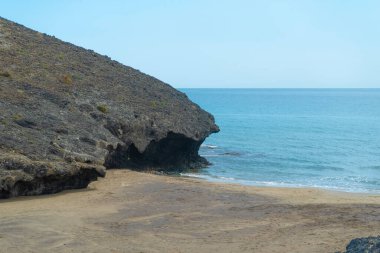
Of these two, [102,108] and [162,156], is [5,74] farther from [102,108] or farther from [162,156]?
[162,156]

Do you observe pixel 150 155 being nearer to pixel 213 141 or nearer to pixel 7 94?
pixel 7 94

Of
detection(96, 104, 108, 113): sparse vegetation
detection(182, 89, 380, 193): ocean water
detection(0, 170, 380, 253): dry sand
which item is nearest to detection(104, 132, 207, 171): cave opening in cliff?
detection(182, 89, 380, 193): ocean water

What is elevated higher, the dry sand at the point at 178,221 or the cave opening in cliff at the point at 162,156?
the cave opening in cliff at the point at 162,156

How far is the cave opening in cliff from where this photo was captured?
106 feet

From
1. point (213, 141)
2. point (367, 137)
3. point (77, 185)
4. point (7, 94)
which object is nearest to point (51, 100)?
point (7, 94)

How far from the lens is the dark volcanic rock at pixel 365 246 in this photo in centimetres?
1075

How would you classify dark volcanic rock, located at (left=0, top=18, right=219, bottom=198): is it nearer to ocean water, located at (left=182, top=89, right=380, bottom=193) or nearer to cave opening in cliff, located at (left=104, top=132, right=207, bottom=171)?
cave opening in cliff, located at (left=104, top=132, right=207, bottom=171)

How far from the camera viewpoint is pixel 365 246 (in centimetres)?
1107

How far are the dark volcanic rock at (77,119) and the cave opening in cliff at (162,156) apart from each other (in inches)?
2.7

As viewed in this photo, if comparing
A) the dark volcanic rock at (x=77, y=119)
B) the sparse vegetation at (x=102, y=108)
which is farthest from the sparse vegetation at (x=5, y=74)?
the sparse vegetation at (x=102, y=108)

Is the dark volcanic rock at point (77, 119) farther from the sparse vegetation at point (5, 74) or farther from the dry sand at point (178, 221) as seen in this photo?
the dry sand at point (178, 221)

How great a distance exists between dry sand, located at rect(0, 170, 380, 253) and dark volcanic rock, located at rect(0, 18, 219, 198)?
1.06 m

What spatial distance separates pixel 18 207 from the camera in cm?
2022

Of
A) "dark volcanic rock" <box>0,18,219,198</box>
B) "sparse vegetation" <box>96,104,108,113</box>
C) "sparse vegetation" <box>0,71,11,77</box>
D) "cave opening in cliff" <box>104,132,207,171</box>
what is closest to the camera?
"dark volcanic rock" <box>0,18,219,198</box>
